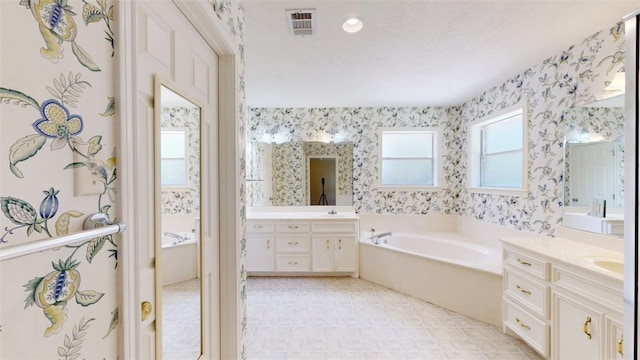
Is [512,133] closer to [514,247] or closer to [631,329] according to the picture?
[514,247]

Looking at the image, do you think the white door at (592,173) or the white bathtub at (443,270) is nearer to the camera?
the white door at (592,173)

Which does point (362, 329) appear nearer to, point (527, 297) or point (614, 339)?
point (527, 297)

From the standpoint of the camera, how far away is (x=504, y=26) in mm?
1967

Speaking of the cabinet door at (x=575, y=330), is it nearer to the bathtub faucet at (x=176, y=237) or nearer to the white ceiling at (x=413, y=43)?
the white ceiling at (x=413, y=43)

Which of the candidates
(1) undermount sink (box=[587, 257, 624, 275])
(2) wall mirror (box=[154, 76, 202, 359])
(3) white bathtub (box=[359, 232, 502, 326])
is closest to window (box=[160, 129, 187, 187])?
(2) wall mirror (box=[154, 76, 202, 359])

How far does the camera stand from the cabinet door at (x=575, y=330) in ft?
5.00

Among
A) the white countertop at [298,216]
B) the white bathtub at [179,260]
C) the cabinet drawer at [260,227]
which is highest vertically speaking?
the white bathtub at [179,260]

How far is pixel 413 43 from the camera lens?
2211mm

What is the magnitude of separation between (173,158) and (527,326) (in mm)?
2552

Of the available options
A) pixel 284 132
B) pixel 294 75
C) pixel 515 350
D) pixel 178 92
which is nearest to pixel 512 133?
pixel 515 350

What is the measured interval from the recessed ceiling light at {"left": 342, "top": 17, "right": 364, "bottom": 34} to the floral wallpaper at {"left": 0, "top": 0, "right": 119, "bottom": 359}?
160cm

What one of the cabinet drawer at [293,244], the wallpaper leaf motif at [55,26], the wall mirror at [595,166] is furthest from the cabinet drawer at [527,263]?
the wallpaper leaf motif at [55,26]

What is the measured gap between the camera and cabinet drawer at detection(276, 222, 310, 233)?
11.7 feet

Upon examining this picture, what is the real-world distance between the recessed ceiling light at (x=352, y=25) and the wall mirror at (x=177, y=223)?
4.19 feet
